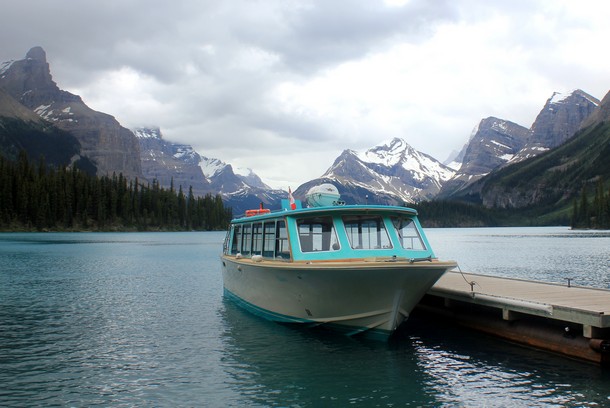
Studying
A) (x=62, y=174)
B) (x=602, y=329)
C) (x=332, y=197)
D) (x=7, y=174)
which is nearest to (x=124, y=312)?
(x=332, y=197)

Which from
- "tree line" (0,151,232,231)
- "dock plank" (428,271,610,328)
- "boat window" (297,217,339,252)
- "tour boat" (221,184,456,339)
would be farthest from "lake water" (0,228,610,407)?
"tree line" (0,151,232,231)

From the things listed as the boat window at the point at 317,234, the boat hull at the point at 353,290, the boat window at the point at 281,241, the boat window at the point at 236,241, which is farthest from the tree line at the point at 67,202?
the boat window at the point at 317,234

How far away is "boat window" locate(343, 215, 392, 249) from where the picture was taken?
65.0 ft

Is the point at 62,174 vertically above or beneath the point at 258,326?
above

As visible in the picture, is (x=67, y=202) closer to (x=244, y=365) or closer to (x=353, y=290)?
(x=244, y=365)

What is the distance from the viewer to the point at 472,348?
19141 millimetres

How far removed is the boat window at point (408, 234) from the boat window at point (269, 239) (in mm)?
5278

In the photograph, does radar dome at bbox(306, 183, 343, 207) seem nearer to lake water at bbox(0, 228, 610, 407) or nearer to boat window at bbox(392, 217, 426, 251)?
boat window at bbox(392, 217, 426, 251)

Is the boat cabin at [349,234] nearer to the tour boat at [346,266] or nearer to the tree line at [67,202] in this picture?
the tour boat at [346,266]

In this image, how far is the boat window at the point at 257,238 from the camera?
23920 mm

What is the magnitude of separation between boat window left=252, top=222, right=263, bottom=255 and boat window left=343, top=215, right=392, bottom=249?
5392mm

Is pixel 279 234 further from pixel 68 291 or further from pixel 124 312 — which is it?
pixel 68 291

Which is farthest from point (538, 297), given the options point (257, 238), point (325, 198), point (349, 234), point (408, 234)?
point (257, 238)

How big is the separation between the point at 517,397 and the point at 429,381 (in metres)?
2.54
